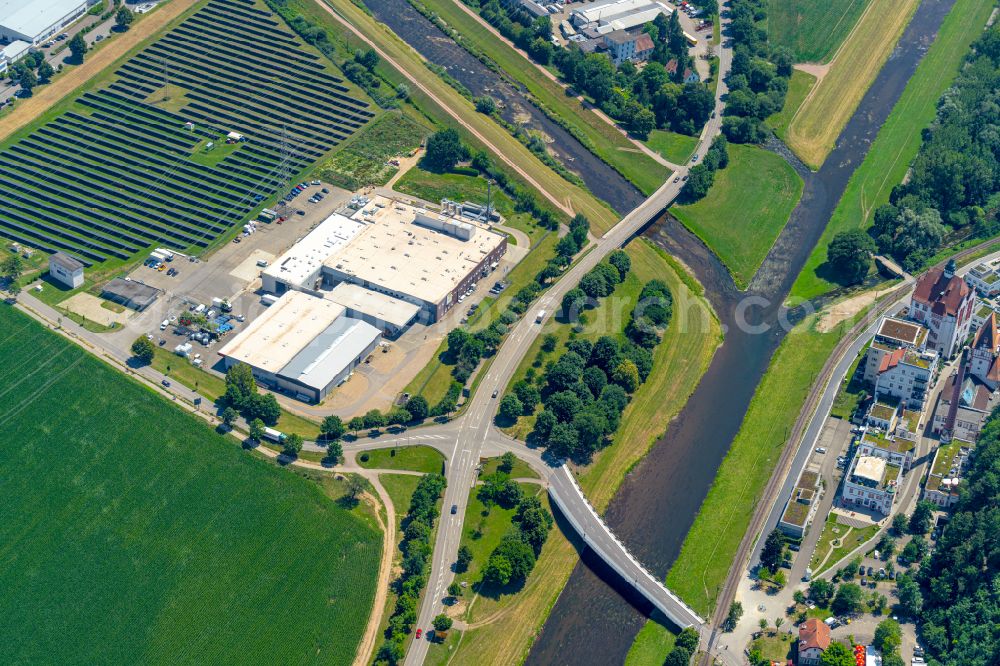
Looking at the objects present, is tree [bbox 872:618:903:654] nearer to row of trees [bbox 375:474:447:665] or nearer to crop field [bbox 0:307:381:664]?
row of trees [bbox 375:474:447:665]

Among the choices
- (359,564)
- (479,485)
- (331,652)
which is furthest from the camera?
(479,485)

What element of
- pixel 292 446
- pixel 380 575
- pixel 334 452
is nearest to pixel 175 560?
pixel 292 446

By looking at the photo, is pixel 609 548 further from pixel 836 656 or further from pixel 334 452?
pixel 334 452

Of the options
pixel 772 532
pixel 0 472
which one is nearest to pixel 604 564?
pixel 772 532

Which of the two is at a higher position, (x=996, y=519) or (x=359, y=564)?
(x=996, y=519)

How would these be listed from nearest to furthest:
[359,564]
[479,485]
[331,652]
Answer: [331,652]
[359,564]
[479,485]

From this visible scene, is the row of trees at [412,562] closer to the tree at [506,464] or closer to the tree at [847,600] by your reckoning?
the tree at [506,464]

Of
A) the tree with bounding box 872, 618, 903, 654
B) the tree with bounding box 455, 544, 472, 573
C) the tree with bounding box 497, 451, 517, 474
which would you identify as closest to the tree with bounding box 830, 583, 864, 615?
the tree with bounding box 872, 618, 903, 654

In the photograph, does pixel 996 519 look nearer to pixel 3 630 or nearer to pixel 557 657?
pixel 557 657
